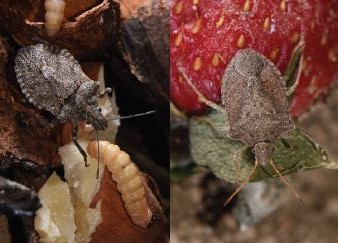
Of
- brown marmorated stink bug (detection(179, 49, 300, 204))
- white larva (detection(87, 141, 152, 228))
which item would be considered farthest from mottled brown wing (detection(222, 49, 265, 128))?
white larva (detection(87, 141, 152, 228))

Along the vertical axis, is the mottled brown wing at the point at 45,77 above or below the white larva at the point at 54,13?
below

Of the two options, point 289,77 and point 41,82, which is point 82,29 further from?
point 289,77

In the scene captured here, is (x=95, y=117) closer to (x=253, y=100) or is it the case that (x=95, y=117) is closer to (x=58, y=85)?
(x=58, y=85)

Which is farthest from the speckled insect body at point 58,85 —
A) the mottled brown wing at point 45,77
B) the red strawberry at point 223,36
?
the red strawberry at point 223,36

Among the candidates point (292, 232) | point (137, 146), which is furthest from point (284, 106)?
point (292, 232)

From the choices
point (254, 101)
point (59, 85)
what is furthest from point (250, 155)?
point (59, 85)

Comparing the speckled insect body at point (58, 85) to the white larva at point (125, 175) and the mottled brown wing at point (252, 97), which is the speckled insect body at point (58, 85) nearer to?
the white larva at point (125, 175)

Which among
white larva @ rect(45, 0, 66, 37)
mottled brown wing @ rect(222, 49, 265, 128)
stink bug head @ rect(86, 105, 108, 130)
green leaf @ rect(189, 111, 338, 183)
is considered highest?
white larva @ rect(45, 0, 66, 37)

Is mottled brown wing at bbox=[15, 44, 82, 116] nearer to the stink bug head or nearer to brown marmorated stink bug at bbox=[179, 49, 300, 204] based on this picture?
the stink bug head
